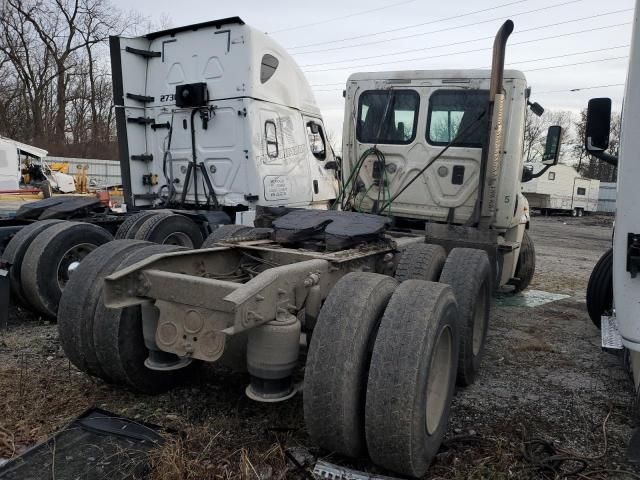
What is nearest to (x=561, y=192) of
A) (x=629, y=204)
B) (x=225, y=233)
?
(x=225, y=233)

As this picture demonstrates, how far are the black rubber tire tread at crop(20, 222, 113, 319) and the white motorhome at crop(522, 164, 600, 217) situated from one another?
3074cm

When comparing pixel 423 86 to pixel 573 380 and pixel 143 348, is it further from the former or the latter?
pixel 143 348

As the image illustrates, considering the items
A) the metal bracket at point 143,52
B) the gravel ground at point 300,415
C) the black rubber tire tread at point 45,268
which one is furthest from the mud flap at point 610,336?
the metal bracket at point 143,52

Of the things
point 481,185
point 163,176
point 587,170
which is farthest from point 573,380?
point 587,170

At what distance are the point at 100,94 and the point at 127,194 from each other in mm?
36754

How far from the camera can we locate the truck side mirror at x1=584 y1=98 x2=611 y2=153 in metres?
3.42

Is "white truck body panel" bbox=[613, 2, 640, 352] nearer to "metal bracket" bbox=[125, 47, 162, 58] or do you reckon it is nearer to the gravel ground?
the gravel ground

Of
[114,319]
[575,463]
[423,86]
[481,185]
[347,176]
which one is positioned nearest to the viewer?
[575,463]

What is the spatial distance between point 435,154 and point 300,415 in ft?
12.4

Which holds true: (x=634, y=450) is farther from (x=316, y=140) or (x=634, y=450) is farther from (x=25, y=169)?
(x=25, y=169)

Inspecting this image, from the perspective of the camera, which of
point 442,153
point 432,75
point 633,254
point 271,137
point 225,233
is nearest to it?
point 633,254

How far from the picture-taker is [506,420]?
12.6 feet

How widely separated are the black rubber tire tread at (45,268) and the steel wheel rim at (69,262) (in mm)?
84

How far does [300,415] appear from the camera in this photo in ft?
12.0
